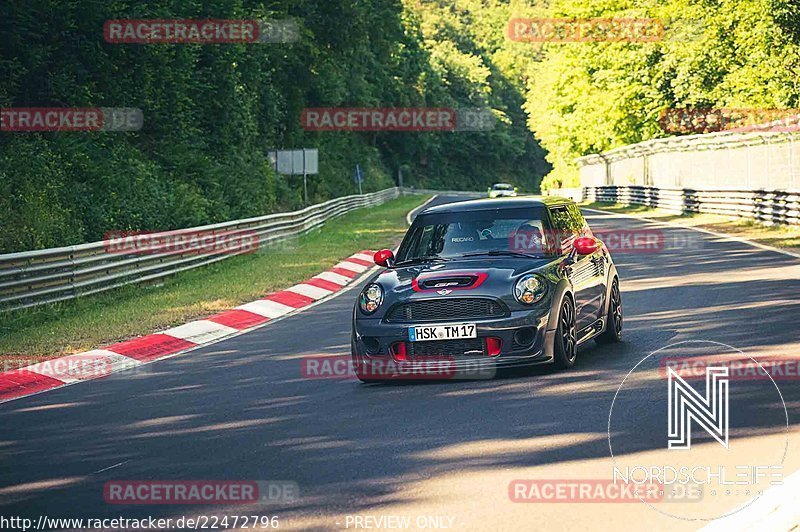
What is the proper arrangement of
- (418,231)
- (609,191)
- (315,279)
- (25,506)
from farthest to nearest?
(609,191), (315,279), (418,231), (25,506)

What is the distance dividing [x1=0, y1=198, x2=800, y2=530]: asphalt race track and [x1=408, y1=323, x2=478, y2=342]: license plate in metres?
0.44

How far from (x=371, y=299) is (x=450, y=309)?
0.76m

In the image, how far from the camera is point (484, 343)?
1058cm

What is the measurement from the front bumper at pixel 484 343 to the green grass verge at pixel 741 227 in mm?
15713

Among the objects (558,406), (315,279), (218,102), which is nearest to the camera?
(558,406)

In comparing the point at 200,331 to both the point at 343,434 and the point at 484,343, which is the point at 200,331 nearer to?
the point at 484,343

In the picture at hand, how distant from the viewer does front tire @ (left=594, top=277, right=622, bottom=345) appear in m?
12.6

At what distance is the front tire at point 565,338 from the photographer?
10766 mm

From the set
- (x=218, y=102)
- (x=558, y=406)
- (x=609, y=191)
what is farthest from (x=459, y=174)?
(x=558, y=406)

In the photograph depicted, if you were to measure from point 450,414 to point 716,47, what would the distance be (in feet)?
174

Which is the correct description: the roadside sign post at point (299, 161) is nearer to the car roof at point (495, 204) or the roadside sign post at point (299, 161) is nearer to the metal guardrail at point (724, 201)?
the metal guardrail at point (724, 201)

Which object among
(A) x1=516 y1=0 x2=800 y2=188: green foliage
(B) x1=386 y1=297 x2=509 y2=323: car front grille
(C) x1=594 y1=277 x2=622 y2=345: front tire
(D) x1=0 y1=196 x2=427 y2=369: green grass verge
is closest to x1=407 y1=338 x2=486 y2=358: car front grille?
(B) x1=386 y1=297 x2=509 y2=323: car front grille

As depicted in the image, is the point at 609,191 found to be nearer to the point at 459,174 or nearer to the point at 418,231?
the point at 418,231

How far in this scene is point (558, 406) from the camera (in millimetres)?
9156
